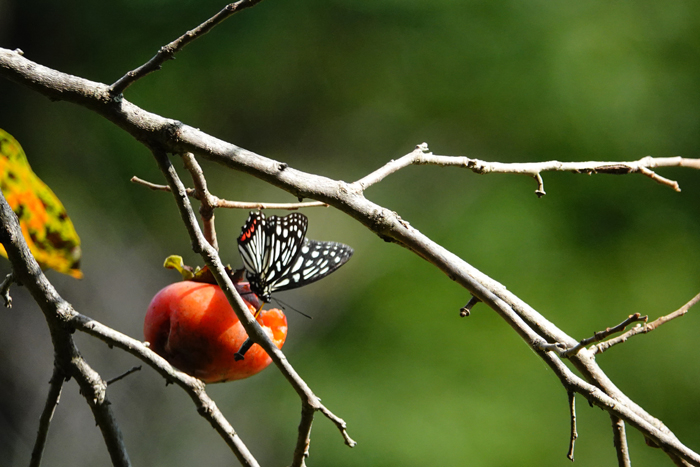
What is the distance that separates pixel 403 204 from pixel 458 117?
594 millimetres

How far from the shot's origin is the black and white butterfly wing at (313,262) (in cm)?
108

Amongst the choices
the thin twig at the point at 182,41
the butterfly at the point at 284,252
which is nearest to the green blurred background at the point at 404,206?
the butterfly at the point at 284,252

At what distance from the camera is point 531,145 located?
129 inches

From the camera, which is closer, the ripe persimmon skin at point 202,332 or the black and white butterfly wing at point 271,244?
the ripe persimmon skin at point 202,332

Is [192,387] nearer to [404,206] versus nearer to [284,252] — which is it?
[284,252]

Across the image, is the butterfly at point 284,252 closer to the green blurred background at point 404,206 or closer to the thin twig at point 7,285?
the thin twig at point 7,285

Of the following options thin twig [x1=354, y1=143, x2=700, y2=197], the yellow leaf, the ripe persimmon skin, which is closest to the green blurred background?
the yellow leaf

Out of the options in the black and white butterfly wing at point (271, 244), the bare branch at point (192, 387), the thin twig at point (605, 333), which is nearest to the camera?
the thin twig at point (605, 333)

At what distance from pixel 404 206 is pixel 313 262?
7.02ft

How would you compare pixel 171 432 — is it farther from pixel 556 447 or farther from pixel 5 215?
pixel 5 215

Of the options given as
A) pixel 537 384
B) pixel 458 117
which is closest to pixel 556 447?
pixel 537 384

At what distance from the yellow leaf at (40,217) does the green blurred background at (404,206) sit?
1.71 meters

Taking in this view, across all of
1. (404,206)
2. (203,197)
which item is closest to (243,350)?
(203,197)

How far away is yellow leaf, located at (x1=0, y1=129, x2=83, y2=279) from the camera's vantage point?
1.02 metres
